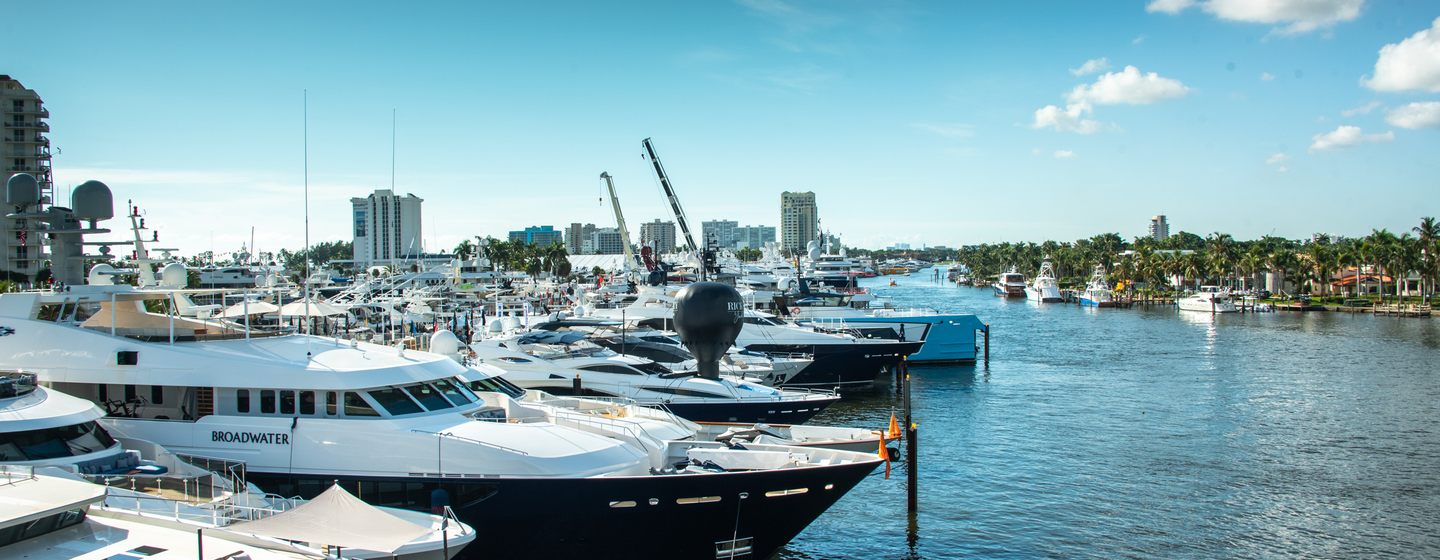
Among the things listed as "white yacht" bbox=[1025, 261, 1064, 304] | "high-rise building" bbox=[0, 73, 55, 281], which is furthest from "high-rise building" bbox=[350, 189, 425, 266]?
"white yacht" bbox=[1025, 261, 1064, 304]

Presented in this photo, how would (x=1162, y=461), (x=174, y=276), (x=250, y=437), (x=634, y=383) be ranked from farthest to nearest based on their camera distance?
(x=634, y=383)
(x=1162, y=461)
(x=174, y=276)
(x=250, y=437)

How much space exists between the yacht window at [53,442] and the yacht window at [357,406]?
4.08m

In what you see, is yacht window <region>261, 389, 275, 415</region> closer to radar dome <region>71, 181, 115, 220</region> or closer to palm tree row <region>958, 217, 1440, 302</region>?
radar dome <region>71, 181, 115, 220</region>

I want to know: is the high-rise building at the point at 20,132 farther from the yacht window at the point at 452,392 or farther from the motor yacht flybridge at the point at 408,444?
the yacht window at the point at 452,392

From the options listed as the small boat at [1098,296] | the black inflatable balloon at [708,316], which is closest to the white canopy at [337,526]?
the black inflatable balloon at [708,316]

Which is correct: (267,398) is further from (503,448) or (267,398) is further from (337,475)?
(503,448)

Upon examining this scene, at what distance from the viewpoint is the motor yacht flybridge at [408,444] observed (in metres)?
17.8

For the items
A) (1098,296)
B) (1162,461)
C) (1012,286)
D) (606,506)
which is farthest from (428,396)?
(1012,286)

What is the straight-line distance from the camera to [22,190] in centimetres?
2077

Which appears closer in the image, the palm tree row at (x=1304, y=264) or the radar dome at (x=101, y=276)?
the radar dome at (x=101, y=276)

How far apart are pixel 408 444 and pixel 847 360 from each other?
34.7 m

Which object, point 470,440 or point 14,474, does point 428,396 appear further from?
point 14,474

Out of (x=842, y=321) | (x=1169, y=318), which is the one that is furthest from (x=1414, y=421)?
(x=1169, y=318)

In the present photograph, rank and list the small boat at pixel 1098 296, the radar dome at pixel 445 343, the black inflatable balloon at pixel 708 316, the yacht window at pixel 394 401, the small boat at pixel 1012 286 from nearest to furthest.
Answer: the yacht window at pixel 394 401 → the black inflatable balloon at pixel 708 316 → the radar dome at pixel 445 343 → the small boat at pixel 1098 296 → the small boat at pixel 1012 286
